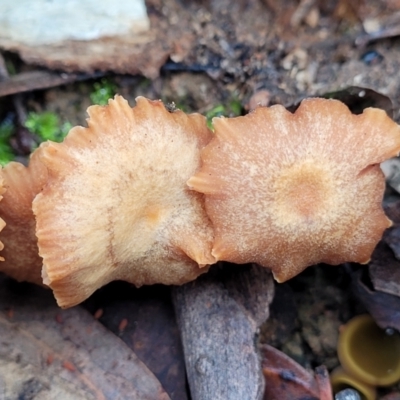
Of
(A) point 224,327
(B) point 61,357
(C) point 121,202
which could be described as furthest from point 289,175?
(B) point 61,357

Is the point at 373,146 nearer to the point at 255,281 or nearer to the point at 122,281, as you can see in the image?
the point at 255,281

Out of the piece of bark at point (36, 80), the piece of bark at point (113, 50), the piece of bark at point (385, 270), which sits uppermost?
the piece of bark at point (113, 50)

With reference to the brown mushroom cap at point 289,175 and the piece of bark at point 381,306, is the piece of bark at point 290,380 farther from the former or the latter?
Result: the brown mushroom cap at point 289,175

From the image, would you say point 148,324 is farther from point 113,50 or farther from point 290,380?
point 113,50

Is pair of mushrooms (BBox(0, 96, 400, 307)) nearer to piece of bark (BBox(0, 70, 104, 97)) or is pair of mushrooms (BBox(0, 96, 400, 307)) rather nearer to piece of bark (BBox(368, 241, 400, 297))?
piece of bark (BBox(368, 241, 400, 297))

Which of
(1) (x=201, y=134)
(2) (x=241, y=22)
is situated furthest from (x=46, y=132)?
(2) (x=241, y=22)

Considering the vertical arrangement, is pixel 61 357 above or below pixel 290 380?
above

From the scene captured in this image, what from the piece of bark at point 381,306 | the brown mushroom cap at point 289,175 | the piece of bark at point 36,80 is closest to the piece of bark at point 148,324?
the brown mushroom cap at point 289,175
